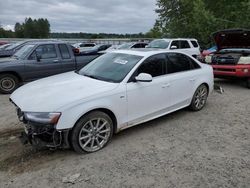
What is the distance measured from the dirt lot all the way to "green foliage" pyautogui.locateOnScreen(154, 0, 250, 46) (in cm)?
1554

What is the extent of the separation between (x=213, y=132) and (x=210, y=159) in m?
1.14

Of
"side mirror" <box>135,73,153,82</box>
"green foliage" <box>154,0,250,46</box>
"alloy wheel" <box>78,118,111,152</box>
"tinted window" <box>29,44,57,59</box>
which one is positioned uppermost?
"green foliage" <box>154,0,250,46</box>

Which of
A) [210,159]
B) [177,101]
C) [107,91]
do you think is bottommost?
[210,159]

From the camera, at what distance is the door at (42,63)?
859 cm

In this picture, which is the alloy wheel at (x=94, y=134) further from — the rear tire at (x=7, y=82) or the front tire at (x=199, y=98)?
the rear tire at (x=7, y=82)

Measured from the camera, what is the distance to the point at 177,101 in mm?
5527

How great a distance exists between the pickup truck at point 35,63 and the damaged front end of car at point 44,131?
198 inches

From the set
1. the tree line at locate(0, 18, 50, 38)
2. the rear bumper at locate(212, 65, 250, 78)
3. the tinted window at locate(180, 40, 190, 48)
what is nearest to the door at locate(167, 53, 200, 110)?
the rear bumper at locate(212, 65, 250, 78)

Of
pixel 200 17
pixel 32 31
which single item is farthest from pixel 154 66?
pixel 32 31

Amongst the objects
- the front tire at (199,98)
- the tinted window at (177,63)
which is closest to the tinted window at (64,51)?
the tinted window at (177,63)

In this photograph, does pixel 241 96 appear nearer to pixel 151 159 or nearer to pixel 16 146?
pixel 151 159

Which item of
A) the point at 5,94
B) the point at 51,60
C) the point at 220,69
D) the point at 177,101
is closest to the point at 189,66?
the point at 177,101

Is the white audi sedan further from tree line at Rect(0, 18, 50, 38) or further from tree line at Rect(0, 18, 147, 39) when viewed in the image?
tree line at Rect(0, 18, 50, 38)

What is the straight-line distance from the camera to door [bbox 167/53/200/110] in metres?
5.38
